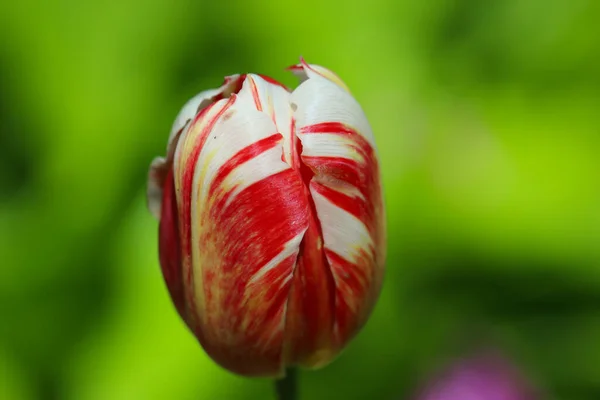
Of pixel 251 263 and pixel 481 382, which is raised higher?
pixel 251 263

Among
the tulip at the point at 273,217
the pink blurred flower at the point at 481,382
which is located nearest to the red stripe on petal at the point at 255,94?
the tulip at the point at 273,217

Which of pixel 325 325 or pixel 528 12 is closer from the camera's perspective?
pixel 325 325

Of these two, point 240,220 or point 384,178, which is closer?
point 240,220

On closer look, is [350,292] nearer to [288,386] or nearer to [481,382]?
[288,386]

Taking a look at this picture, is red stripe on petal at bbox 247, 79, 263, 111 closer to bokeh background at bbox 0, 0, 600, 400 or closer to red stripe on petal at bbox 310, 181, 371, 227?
red stripe on petal at bbox 310, 181, 371, 227

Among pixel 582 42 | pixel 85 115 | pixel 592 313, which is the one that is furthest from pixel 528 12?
pixel 85 115

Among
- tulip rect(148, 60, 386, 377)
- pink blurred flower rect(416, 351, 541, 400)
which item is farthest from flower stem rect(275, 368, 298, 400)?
pink blurred flower rect(416, 351, 541, 400)

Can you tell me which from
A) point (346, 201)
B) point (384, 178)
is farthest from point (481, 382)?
point (346, 201)

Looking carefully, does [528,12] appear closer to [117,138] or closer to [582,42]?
[582,42]
